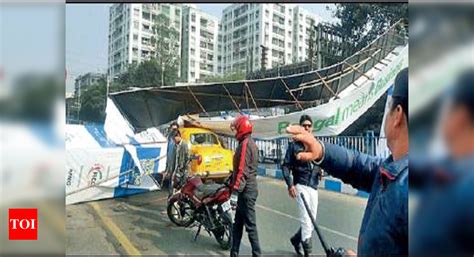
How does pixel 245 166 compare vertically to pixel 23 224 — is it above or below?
above

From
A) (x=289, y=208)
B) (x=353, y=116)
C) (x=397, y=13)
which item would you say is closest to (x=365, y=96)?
(x=353, y=116)

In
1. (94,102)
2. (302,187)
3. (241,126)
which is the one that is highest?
(94,102)

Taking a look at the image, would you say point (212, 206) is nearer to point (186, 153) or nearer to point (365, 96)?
point (186, 153)

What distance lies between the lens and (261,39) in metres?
2.24

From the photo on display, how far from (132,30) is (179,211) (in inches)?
43.8

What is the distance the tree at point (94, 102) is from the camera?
7.10ft

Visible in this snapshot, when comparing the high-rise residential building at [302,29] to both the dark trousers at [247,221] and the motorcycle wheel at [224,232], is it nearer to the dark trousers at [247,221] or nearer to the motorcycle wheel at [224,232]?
the dark trousers at [247,221]

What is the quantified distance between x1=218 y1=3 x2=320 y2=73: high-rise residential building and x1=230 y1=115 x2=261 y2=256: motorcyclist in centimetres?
35

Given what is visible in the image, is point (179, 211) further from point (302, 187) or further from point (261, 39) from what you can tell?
point (261, 39)

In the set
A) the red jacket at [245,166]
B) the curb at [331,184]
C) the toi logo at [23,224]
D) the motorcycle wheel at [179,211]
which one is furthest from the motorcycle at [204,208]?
the toi logo at [23,224]

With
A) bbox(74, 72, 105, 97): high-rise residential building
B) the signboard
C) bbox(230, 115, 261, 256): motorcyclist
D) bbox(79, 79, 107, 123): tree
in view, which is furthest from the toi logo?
bbox(230, 115, 261, 256): motorcyclist

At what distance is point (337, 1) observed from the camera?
2.09m

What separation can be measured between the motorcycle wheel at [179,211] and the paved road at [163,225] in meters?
0.04

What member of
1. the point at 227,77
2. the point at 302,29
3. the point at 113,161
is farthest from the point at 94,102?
the point at 302,29
